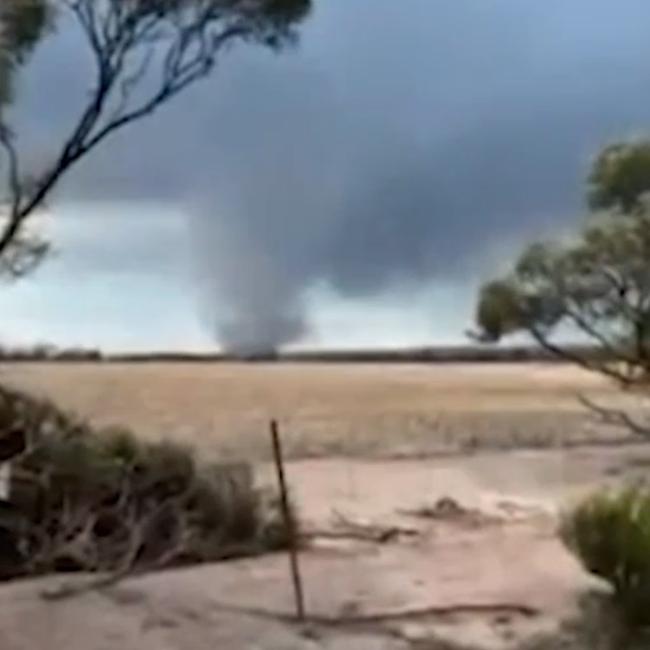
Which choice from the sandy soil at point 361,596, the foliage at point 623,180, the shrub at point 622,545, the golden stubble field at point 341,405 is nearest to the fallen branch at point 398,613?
the sandy soil at point 361,596

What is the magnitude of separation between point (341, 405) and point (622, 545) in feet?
32.2

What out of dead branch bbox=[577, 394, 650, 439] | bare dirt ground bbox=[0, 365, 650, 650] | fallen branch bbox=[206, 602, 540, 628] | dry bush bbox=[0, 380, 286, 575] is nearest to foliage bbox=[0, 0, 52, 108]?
bare dirt ground bbox=[0, 365, 650, 650]

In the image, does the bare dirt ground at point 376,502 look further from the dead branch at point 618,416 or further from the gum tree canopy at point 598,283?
the gum tree canopy at point 598,283

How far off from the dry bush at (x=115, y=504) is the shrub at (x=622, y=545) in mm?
→ 2967

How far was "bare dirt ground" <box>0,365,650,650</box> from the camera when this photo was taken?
980 centimetres

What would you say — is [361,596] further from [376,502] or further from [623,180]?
[376,502]

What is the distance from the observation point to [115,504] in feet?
41.8

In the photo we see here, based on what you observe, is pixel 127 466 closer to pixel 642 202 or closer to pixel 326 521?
pixel 326 521

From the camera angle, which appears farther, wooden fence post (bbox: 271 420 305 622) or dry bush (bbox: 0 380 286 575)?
dry bush (bbox: 0 380 286 575)

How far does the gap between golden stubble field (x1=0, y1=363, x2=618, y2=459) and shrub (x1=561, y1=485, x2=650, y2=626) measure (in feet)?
20.7

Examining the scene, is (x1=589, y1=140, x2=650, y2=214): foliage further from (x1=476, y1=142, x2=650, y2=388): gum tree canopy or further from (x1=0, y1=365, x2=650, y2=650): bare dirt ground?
(x1=0, y1=365, x2=650, y2=650): bare dirt ground

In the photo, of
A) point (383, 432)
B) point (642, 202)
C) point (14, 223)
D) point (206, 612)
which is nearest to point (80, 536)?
point (206, 612)

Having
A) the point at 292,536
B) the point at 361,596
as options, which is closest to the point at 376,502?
the point at 292,536

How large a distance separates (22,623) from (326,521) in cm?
387
